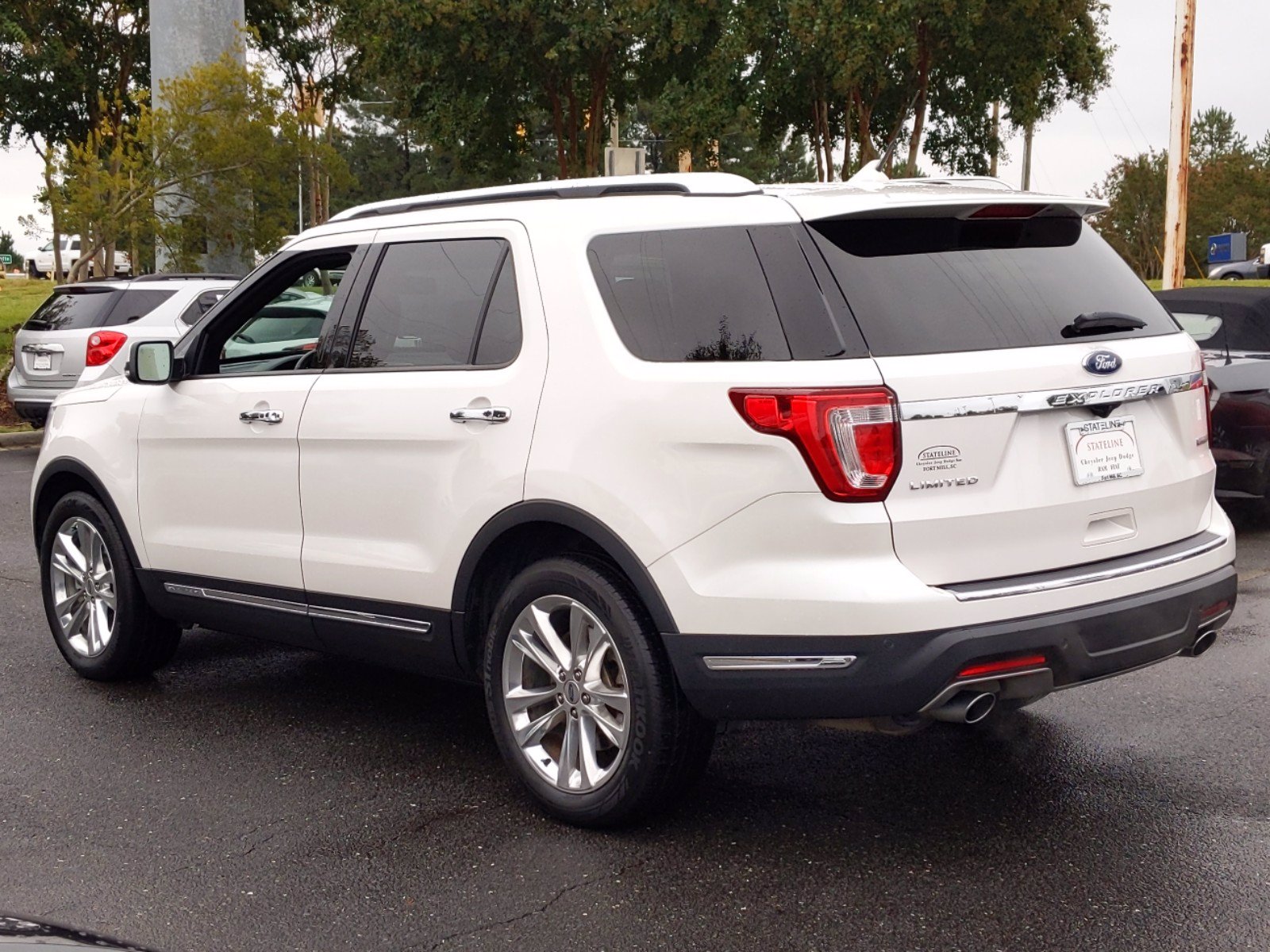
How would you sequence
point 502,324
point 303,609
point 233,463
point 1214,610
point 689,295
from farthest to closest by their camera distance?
point 233,463 < point 303,609 < point 502,324 < point 1214,610 < point 689,295

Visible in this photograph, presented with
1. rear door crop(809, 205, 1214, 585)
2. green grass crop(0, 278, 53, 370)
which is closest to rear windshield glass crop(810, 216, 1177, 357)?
rear door crop(809, 205, 1214, 585)

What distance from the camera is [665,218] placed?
4.30 m

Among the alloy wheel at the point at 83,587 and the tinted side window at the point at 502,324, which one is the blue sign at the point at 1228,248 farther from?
the tinted side window at the point at 502,324

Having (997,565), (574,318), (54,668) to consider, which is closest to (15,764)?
(54,668)

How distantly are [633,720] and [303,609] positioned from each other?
5.00ft

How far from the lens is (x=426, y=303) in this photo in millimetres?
4895

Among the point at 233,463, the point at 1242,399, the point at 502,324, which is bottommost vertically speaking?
the point at 1242,399

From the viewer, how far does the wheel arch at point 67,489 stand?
602 cm

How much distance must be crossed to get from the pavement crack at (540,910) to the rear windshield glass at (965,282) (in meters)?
1.56

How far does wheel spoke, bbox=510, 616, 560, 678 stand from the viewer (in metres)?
4.46

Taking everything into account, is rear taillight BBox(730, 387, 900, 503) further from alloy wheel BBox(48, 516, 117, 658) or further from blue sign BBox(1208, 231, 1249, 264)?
blue sign BBox(1208, 231, 1249, 264)

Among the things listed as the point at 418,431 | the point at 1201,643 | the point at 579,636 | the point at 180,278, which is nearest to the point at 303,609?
the point at 418,431

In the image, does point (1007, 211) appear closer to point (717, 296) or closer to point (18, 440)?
point (717, 296)

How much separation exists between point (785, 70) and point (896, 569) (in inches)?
1105
